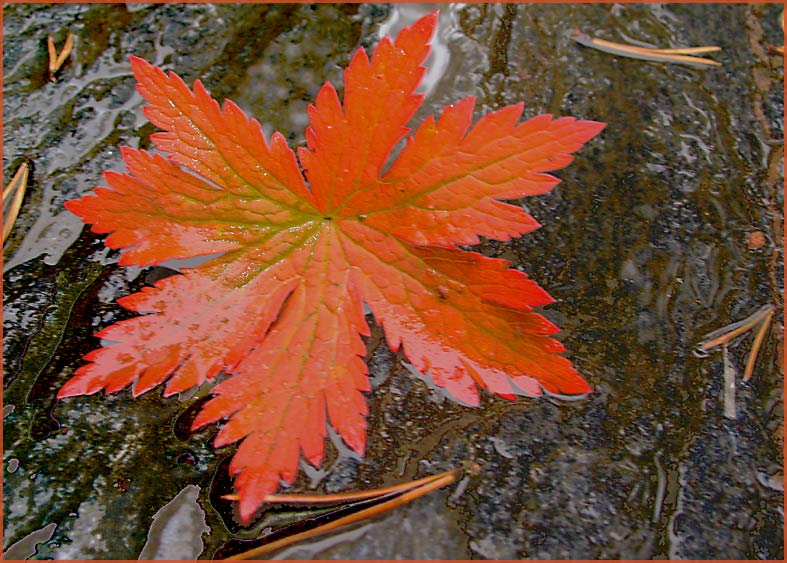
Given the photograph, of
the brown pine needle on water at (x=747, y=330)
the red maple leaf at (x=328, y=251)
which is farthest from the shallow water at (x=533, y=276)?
the red maple leaf at (x=328, y=251)

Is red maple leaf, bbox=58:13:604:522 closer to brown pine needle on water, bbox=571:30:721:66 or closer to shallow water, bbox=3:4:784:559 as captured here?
shallow water, bbox=3:4:784:559

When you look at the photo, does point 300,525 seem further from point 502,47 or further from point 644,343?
point 502,47

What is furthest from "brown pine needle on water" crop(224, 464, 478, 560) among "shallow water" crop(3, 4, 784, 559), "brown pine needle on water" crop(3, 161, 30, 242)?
"brown pine needle on water" crop(3, 161, 30, 242)

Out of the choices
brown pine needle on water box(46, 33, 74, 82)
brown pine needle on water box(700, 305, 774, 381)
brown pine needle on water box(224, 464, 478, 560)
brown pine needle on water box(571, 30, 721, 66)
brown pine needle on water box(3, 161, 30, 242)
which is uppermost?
brown pine needle on water box(571, 30, 721, 66)

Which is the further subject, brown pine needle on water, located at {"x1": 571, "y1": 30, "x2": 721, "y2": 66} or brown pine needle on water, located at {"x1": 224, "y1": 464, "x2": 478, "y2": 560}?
brown pine needle on water, located at {"x1": 571, "y1": 30, "x2": 721, "y2": 66}

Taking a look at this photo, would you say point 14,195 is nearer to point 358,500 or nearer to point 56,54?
point 56,54

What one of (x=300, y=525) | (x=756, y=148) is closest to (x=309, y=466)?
(x=300, y=525)
